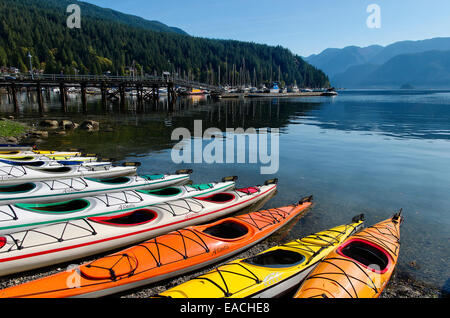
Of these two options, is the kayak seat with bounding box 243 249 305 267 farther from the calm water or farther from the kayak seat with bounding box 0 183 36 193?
the kayak seat with bounding box 0 183 36 193

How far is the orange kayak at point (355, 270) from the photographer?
593 cm

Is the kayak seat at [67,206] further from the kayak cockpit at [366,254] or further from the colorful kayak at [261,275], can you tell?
the kayak cockpit at [366,254]

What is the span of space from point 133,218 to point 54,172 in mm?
6911

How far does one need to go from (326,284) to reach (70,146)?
71.8ft

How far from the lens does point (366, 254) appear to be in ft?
24.4

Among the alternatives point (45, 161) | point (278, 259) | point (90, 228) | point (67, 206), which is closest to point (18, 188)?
point (67, 206)

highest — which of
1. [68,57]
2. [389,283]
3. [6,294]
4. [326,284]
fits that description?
[68,57]

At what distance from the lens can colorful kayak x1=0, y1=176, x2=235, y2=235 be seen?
801cm

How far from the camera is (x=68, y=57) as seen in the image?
5153 inches

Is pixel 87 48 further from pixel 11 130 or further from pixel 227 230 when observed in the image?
pixel 227 230

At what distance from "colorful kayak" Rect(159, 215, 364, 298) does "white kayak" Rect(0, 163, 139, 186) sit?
33.7 ft

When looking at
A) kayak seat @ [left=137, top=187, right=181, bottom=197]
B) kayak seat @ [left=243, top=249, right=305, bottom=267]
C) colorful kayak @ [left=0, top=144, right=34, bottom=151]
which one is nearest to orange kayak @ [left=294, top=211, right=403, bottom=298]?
kayak seat @ [left=243, top=249, right=305, bottom=267]
